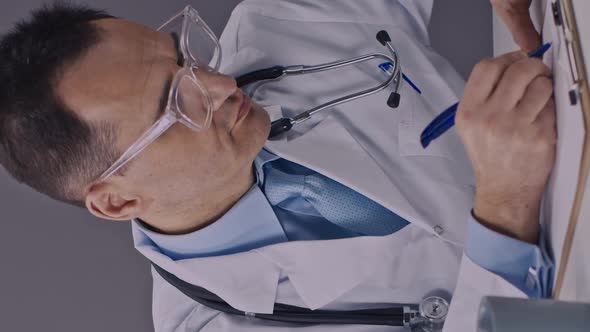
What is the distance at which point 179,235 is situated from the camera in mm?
1053

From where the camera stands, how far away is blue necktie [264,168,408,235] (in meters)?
1.06

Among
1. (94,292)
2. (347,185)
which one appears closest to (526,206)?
(347,185)

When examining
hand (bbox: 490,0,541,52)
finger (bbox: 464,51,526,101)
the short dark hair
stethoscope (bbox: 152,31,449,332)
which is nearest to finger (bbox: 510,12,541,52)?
hand (bbox: 490,0,541,52)

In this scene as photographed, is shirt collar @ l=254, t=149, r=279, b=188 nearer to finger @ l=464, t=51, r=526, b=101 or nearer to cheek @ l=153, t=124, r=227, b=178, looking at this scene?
cheek @ l=153, t=124, r=227, b=178

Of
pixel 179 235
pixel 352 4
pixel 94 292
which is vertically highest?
pixel 352 4

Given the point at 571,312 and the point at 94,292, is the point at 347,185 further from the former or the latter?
the point at 94,292

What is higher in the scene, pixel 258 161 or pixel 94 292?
pixel 258 161

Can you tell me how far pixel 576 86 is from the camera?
0.52 metres

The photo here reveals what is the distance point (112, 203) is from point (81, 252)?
1.63ft

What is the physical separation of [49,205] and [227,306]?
528mm

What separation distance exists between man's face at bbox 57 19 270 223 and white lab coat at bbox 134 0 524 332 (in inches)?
4.4

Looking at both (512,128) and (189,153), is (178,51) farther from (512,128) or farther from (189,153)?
(512,128)

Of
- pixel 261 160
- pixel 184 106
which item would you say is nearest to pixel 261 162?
Result: pixel 261 160

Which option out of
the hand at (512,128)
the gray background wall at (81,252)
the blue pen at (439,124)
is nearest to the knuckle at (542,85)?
the hand at (512,128)
